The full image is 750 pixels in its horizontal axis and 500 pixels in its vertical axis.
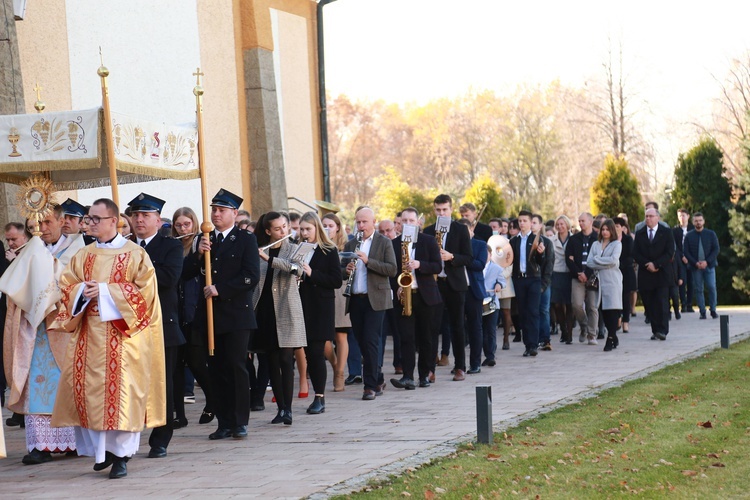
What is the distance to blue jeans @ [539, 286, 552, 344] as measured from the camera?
671 inches

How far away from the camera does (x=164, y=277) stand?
8859 millimetres

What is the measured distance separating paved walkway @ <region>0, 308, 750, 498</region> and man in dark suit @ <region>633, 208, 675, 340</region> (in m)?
3.59

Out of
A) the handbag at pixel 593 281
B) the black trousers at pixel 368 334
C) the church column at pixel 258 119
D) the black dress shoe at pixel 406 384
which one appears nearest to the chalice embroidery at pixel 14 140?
the black trousers at pixel 368 334

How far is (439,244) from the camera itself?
44.4 ft

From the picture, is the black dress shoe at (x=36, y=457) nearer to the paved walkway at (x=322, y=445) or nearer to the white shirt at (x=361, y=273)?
the paved walkway at (x=322, y=445)

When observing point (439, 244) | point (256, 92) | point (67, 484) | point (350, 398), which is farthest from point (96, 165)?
point (256, 92)

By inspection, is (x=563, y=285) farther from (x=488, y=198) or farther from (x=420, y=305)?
(x=488, y=198)

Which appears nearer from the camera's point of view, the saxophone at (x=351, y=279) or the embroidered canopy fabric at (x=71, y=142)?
the embroidered canopy fabric at (x=71, y=142)

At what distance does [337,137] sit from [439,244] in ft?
180

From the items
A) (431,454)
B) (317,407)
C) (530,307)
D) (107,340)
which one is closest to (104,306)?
(107,340)

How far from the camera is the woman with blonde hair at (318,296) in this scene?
10.9 metres

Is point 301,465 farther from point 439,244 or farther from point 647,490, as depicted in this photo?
point 439,244

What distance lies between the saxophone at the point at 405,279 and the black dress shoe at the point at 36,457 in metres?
4.70

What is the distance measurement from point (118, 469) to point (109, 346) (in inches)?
33.0
